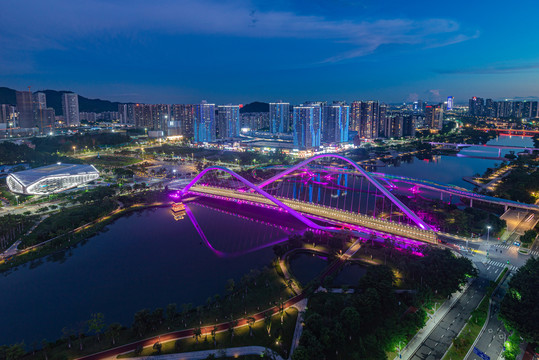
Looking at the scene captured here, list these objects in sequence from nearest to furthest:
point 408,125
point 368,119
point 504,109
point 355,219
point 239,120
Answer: point 355,219 → point 368,119 → point 408,125 → point 239,120 → point 504,109

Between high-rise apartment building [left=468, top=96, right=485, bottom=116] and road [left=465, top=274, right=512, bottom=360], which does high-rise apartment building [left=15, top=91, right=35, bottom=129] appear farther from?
high-rise apartment building [left=468, top=96, right=485, bottom=116]

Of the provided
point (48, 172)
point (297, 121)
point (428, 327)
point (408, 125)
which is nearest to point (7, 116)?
point (48, 172)

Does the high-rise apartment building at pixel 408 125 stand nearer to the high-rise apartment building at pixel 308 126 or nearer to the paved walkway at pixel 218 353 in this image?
the high-rise apartment building at pixel 308 126

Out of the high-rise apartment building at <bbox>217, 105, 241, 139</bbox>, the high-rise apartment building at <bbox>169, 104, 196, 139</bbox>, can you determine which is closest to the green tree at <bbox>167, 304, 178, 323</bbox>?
the high-rise apartment building at <bbox>217, 105, 241, 139</bbox>

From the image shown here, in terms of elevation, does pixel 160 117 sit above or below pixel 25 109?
below

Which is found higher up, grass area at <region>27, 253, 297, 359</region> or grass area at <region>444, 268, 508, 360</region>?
grass area at <region>444, 268, 508, 360</region>

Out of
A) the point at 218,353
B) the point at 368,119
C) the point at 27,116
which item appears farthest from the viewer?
the point at 368,119

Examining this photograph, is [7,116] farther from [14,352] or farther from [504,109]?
[504,109]

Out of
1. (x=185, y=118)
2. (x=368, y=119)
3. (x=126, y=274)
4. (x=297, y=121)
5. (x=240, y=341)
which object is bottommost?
(x=126, y=274)
